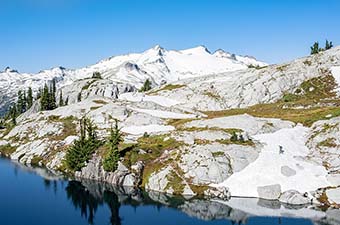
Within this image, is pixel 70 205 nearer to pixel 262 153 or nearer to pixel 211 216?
pixel 211 216

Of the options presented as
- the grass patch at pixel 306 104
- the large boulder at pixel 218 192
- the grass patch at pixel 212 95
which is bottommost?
the large boulder at pixel 218 192

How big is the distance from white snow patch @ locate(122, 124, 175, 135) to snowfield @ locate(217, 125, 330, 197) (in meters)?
42.1

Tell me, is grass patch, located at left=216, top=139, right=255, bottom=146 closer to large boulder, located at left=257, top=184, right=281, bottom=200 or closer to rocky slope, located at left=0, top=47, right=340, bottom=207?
rocky slope, located at left=0, top=47, right=340, bottom=207

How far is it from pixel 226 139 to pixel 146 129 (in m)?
37.9

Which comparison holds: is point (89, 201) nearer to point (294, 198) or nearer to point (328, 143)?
point (294, 198)

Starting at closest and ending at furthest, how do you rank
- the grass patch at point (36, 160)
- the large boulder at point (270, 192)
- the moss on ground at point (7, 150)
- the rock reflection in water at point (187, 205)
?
the rock reflection in water at point (187, 205) → the large boulder at point (270, 192) → the grass patch at point (36, 160) → the moss on ground at point (7, 150)

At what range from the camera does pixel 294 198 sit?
94.9 m

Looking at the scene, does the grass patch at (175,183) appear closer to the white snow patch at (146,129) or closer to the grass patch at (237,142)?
the grass patch at (237,142)

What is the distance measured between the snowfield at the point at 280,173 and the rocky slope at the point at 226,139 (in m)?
0.24

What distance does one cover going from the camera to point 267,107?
16538 centimetres

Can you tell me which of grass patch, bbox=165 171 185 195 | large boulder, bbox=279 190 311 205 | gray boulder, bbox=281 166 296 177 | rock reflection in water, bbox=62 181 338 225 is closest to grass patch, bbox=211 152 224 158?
grass patch, bbox=165 171 185 195

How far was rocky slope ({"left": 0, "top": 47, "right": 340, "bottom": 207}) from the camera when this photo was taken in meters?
102

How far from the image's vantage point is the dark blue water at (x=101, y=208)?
8393cm

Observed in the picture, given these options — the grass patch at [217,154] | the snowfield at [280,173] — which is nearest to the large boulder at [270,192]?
the snowfield at [280,173]
